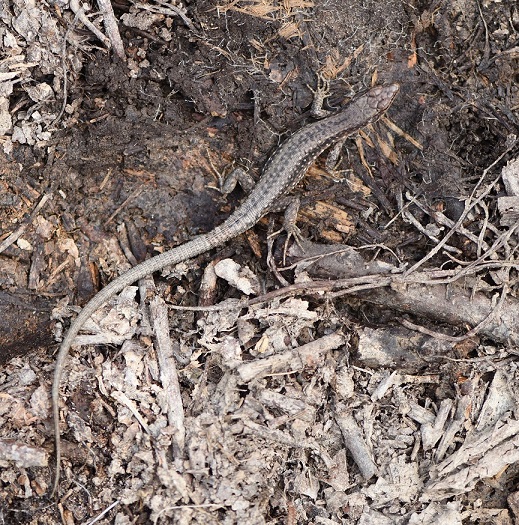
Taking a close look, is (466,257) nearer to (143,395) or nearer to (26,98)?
(143,395)

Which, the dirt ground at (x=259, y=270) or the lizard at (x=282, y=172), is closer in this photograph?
the dirt ground at (x=259, y=270)

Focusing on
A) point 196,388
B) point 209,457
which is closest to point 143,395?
point 196,388

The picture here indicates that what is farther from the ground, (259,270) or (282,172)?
(282,172)

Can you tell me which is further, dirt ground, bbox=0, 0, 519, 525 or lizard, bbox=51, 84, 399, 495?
lizard, bbox=51, 84, 399, 495
